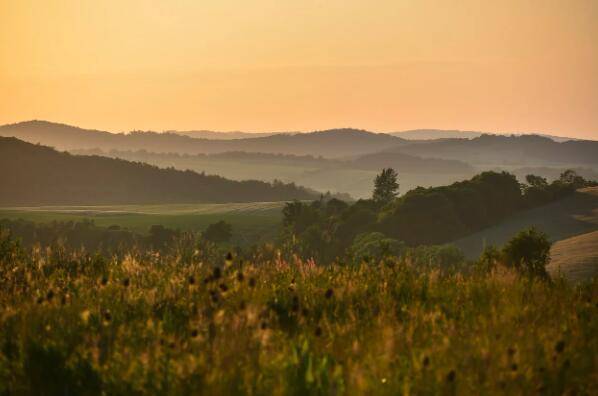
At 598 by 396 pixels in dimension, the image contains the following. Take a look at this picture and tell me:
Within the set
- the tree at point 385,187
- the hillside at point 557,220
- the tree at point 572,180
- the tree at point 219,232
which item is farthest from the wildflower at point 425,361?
the tree at point 572,180

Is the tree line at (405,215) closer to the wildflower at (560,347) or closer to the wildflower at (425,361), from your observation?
the wildflower at (560,347)

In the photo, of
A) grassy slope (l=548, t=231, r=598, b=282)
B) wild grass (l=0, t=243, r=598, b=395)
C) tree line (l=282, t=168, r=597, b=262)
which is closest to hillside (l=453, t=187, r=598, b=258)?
tree line (l=282, t=168, r=597, b=262)

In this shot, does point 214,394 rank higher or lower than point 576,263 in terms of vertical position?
higher

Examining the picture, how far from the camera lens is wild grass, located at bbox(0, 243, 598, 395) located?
5.10m

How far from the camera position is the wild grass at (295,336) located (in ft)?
16.7

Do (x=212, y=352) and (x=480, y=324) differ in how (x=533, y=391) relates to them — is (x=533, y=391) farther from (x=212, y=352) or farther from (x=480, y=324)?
(x=212, y=352)

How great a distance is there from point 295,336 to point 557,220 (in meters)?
145

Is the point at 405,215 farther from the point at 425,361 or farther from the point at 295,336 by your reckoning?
the point at 425,361

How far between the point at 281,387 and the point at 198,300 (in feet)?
8.77

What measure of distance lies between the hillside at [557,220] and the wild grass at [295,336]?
120 metres

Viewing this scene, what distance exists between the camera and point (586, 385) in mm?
5516

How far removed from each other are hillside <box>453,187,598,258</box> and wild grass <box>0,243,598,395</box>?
120 m

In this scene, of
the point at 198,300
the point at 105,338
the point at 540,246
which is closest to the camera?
the point at 105,338

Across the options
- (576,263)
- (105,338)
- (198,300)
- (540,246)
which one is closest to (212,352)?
(105,338)
